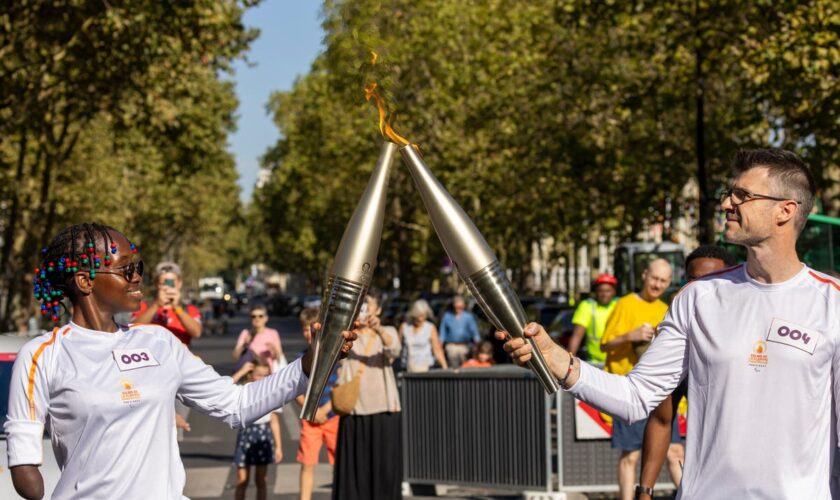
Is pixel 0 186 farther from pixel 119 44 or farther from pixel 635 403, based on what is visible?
pixel 635 403

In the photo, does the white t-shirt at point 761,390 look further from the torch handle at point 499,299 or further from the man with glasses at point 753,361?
the torch handle at point 499,299

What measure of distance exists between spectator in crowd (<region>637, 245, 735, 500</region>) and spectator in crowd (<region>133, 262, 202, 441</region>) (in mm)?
3290

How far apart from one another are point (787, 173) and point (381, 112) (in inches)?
48.7

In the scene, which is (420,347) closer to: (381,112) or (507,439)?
(507,439)

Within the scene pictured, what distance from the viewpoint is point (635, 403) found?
441 centimetres

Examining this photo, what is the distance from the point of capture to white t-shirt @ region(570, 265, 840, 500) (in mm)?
4172

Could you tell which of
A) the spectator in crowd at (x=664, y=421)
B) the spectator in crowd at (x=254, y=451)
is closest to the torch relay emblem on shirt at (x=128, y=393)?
the spectator in crowd at (x=664, y=421)

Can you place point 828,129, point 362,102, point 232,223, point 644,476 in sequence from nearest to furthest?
1. point 362,102
2. point 644,476
3. point 828,129
4. point 232,223

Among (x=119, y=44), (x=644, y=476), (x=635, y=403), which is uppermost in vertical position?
(x=119, y=44)

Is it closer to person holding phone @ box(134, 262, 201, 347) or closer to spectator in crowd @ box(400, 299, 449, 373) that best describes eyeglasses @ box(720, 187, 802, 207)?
person holding phone @ box(134, 262, 201, 347)

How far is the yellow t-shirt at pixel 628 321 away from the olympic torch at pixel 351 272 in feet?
18.6

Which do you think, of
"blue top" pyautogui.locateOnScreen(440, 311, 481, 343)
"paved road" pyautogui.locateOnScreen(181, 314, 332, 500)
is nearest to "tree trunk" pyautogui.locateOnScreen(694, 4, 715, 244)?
"blue top" pyautogui.locateOnScreen(440, 311, 481, 343)

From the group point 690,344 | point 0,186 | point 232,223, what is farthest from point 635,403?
point 232,223

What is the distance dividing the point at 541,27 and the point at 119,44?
1409 cm
